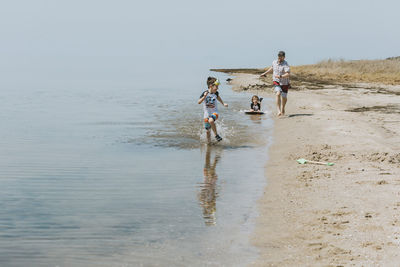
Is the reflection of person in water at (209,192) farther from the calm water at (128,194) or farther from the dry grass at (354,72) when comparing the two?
the dry grass at (354,72)

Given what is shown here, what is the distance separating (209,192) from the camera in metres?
7.88

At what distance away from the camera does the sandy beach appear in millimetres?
5258

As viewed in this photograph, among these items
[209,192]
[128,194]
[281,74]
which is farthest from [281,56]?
[128,194]

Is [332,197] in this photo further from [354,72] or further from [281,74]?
[354,72]

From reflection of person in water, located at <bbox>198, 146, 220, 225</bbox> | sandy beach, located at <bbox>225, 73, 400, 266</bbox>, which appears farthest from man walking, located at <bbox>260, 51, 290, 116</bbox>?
reflection of person in water, located at <bbox>198, 146, 220, 225</bbox>

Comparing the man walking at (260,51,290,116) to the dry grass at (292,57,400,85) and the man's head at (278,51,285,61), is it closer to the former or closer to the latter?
the man's head at (278,51,285,61)

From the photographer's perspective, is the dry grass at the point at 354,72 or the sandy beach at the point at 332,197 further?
the dry grass at the point at 354,72

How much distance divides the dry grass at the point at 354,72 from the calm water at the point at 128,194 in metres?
23.2

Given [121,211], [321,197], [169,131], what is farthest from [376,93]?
[121,211]

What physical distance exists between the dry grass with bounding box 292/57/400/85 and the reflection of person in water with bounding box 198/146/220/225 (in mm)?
26415

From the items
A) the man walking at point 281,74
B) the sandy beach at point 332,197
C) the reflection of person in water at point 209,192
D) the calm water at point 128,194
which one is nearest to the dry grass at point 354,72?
the man walking at point 281,74

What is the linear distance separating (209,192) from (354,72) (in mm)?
37571

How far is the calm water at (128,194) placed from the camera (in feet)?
17.9

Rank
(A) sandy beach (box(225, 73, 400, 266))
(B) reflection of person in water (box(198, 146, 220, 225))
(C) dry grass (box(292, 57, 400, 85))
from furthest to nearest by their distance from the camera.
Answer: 1. (C) dry grass (box(292, 57, 400, 85))
2. (B) reflection of person in water (box(198, 146, 220, 225))
3. (A) sandy beach (box(225, 73, 400, 266))
